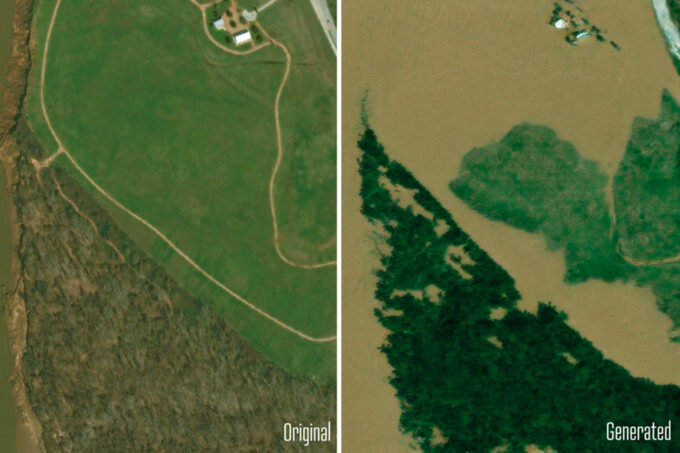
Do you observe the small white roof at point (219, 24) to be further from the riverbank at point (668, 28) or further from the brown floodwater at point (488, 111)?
the riverbank at point (668, 28)

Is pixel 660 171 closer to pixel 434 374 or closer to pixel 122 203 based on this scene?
pixel 434 374

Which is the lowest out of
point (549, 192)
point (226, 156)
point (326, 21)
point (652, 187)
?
point (652, 187)

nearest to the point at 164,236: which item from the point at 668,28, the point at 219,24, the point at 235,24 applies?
the point at 219,24

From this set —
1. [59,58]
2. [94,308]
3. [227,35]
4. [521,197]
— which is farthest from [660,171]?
[59,58]

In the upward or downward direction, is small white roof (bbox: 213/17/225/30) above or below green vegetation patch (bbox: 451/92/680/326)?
above

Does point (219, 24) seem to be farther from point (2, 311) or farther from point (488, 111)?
point (2, 311)

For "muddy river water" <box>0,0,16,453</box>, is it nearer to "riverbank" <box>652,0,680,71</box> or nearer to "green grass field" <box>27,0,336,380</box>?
"green grass field" <box>27,0,336,380</box>

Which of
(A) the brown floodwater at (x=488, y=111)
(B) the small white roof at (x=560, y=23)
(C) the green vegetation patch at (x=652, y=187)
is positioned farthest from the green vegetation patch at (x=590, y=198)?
(B) the small white roof at (x=560, y=23)

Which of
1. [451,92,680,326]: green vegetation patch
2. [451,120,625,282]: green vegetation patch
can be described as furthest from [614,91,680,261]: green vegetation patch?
[451,120,625,282]: green vegetation patch
